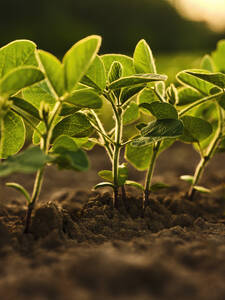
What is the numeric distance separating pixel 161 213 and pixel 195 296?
0.56 meters

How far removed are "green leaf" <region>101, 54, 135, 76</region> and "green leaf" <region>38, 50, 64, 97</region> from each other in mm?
294

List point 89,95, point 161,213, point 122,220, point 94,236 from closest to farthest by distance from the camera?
point 89,95
point 94,236
point 122,220
point 161,213

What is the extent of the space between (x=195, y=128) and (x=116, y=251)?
53cm

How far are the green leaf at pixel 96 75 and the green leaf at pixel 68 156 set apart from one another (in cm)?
18

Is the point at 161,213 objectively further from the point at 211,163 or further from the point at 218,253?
the point at 211,163

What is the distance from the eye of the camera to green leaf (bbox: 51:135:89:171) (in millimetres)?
798

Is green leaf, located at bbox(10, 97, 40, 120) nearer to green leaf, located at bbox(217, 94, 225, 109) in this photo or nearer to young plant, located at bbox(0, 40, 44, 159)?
young plant, located at bbox(0, 40, 44, 159)

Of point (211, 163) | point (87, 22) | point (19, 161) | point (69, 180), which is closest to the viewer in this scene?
point (19, 161)

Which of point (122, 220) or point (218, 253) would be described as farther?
point (122, 220)

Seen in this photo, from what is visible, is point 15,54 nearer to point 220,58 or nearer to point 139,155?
point 139,155

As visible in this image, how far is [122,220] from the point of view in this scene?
107 cm

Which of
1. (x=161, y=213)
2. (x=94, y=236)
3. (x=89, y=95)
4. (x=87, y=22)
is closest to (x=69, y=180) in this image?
(x=161, y=213)

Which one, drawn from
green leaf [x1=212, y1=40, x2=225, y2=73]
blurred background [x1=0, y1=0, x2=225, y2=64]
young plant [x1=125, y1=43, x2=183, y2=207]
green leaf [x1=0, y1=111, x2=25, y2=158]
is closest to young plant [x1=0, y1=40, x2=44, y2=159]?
green leaf [x1=0, y1=111, x2=25, y2=158]

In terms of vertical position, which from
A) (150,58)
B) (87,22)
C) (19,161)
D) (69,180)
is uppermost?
(87,22)
